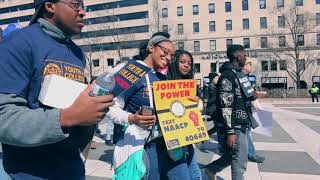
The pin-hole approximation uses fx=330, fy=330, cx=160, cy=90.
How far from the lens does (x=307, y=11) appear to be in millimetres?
45188

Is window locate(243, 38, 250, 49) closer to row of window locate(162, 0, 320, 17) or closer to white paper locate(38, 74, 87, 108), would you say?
row of window locate(162, 0, 320, 17)

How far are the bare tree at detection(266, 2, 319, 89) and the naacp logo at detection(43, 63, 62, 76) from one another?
151 feet

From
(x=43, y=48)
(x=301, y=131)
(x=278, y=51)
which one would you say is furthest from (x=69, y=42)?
(x=278, y=51)

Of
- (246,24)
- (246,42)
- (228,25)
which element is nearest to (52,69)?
(246,42)

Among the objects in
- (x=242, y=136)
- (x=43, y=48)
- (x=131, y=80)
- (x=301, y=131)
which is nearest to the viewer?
(x=43, y=48)

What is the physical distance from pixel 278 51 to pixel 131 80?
47754 millimetres

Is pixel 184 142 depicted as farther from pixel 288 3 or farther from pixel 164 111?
pixel 288 3

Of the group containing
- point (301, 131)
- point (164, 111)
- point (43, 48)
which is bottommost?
point (301, 131)

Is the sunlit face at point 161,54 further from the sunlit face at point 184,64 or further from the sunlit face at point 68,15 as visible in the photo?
the sunlit face at point 68,15

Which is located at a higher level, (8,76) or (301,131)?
(8,76)

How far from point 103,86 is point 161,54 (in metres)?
1.87

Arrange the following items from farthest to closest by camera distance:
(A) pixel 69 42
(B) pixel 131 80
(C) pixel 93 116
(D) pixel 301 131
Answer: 1. (D) pixel 301 131
2. (B) pixel 131 80
3. (A) pixel 69 42
4. (C) pixel 93 116

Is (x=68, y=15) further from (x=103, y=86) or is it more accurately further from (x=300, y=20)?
(x=300, y=20)

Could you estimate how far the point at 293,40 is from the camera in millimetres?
44812
